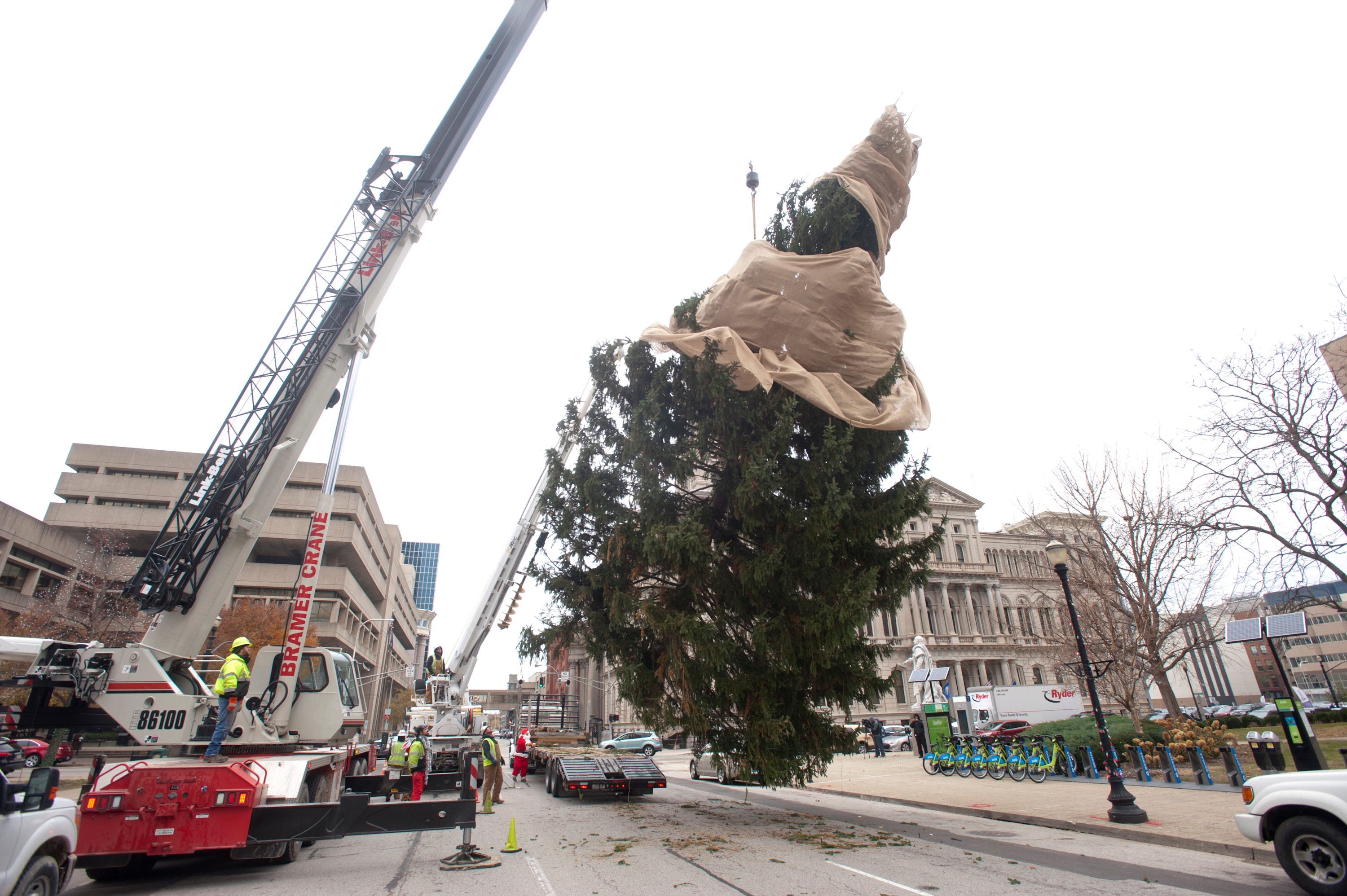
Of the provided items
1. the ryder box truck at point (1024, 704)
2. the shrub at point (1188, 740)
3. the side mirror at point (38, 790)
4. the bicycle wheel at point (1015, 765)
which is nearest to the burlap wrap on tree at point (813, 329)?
the side mirror at point (38, 790)

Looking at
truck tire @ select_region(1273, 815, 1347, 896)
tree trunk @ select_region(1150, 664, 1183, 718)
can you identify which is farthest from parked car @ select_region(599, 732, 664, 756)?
truck tire @ select_region(1273, 815, 1347, 896)

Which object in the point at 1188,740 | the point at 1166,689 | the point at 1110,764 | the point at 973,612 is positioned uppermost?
the point at 973,612

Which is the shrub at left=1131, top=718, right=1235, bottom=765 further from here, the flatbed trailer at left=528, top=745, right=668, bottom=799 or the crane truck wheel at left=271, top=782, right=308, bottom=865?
the crane truck wheel at left=271, top=782, right=308, bottom=865

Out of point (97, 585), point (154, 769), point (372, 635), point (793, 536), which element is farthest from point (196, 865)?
point (372, 635)

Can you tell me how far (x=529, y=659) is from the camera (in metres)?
12.0

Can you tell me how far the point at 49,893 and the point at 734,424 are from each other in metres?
9.65

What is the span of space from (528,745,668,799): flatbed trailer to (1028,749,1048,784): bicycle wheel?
10459 millimetres

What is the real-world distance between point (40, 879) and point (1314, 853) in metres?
11.2

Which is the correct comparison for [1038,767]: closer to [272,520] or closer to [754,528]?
[754,528]

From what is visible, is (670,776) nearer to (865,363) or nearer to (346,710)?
(346,710)

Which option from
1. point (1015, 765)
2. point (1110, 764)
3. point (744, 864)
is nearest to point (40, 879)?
point (744, 864)

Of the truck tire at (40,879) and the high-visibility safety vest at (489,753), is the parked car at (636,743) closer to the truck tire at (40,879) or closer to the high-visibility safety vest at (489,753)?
the high-visibility safety vest at (489,753)

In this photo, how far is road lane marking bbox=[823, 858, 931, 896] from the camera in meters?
6.45

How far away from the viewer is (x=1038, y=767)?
17516 mm
